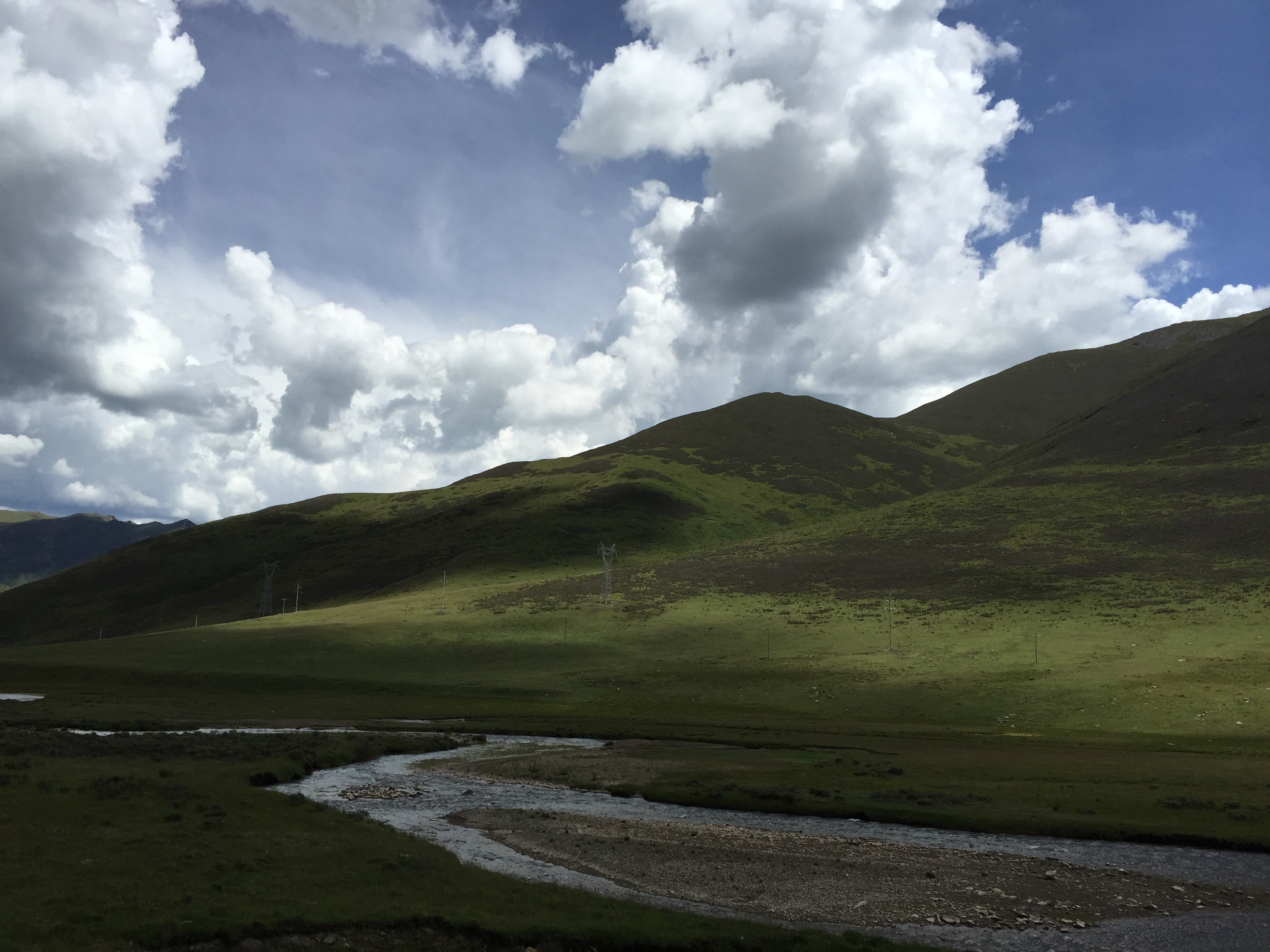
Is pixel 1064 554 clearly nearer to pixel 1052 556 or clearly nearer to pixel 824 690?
pixel 1052 556

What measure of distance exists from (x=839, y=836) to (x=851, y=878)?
7.97 meters

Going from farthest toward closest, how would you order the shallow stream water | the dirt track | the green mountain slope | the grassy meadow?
the green mountain slope, the grassy meadow, the dirt track, the shallow stream water

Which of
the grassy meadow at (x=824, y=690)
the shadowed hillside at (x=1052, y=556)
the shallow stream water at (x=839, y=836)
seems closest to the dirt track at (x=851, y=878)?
the shallow stream water at (x=839, y=836)

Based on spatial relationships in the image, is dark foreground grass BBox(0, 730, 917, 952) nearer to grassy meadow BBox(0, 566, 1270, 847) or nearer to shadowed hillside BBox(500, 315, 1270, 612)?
grassy meadow BBox(0, 566, 1270, 847)

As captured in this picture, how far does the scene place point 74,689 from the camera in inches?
4670

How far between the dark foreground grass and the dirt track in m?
4.36

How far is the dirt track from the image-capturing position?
94.5 feet

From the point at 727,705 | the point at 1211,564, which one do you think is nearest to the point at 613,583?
the point at 727,705

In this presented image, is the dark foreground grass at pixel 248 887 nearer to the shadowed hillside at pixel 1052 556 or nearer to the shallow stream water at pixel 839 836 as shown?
the shallow stream water at pixel 839 836

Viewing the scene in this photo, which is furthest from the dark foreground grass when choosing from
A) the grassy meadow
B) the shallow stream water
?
the grassy meadow

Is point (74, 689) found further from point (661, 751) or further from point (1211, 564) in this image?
point (1211, 564)

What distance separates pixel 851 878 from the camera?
32656mm

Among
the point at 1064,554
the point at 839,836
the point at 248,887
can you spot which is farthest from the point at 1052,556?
the point at 248,887

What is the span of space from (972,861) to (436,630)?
406ft
